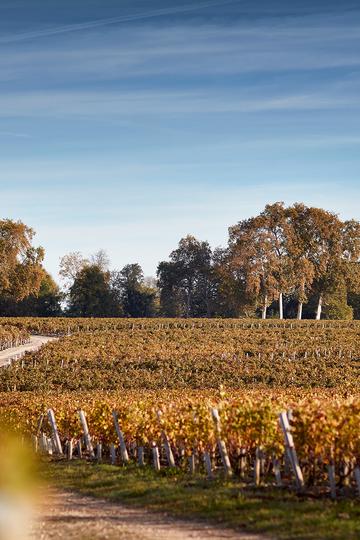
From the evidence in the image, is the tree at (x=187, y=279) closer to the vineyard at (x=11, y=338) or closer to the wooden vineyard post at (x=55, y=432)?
the vineyard at (x=11, y=338)

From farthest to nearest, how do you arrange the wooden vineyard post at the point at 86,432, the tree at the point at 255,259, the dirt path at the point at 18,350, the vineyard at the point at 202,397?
the tree at the point at 255,259, the dirt path at the point at 18,350, the wooden vineyard post at the point at 86,432, the vineyard at the point at 202,397

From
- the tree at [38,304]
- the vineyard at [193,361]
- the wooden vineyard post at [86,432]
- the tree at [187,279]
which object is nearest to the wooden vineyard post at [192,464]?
the wooden vineyard post at [86,432]

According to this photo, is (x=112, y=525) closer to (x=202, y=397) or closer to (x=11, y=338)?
(x=202, y=397)

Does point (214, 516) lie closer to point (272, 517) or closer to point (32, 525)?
point (272, 517)

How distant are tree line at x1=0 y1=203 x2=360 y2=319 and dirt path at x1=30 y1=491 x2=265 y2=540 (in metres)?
84.6

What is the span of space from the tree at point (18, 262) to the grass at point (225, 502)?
292ft

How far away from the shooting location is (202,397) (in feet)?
82.9

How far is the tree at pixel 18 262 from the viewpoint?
104 m

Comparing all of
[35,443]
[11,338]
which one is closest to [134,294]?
[11,338]

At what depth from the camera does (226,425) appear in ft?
48.4

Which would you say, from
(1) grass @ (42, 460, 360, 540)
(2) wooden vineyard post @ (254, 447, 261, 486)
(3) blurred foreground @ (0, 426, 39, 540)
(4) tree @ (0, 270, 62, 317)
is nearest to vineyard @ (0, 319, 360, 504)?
(2) wooden vineyard post @ (254, 447, 261, 486)

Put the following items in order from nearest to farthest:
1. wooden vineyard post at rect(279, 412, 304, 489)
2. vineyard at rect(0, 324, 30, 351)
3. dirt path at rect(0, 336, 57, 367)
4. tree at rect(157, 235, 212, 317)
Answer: wooden vineyard post at rect(279, 412, 304, 489) < dirt path at rect(0, 336, 57, 367) < vineyard at rect(0, 324, 30, 351) < tree at rect(157, 235, 212, 317)

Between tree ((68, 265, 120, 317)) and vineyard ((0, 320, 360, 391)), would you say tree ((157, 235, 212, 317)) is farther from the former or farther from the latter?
vineyard ((0, 320, 360, 391))

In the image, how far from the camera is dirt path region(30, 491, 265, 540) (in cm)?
1028
